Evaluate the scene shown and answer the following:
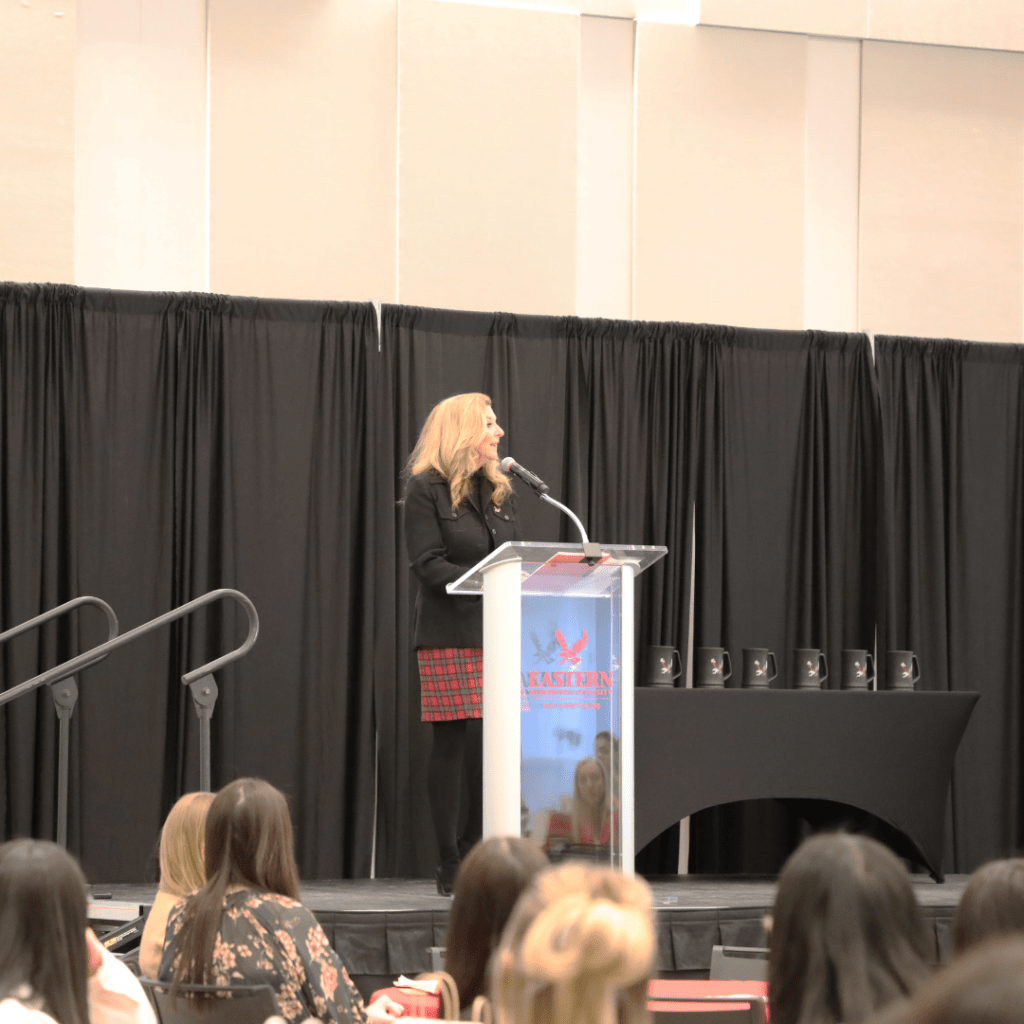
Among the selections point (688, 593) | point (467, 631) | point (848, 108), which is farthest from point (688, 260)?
point (467, 631)

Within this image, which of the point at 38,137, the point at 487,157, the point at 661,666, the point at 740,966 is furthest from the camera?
the point at 487,157

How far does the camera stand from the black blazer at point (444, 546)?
4.29 metres

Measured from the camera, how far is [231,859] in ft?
7.73

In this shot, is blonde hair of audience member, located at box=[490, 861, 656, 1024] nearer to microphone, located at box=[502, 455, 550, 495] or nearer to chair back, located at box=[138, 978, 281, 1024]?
chair back, located at box=[138, 978, 281, 1024]

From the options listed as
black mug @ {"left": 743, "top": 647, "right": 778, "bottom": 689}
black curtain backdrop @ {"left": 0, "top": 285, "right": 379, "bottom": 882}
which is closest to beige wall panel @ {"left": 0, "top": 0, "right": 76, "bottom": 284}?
black curtain backdrop @ {"left": 0, "top": 285, "right": 379, "bottom": 882}

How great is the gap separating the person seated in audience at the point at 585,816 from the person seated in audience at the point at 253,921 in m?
1.45

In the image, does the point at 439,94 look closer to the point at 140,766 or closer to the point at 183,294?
the point at 183,294

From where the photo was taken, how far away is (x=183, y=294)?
223 inches

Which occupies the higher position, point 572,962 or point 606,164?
point 606,164

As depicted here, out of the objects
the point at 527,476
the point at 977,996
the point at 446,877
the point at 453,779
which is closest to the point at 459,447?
the point at 527,476

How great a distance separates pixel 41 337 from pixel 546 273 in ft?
7.21

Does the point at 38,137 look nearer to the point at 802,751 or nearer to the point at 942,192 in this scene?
the point at 802,751

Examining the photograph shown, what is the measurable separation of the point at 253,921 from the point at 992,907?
1240 millimetres

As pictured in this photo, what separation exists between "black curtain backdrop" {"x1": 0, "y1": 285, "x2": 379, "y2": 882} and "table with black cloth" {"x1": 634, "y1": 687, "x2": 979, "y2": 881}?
51.9 inches
